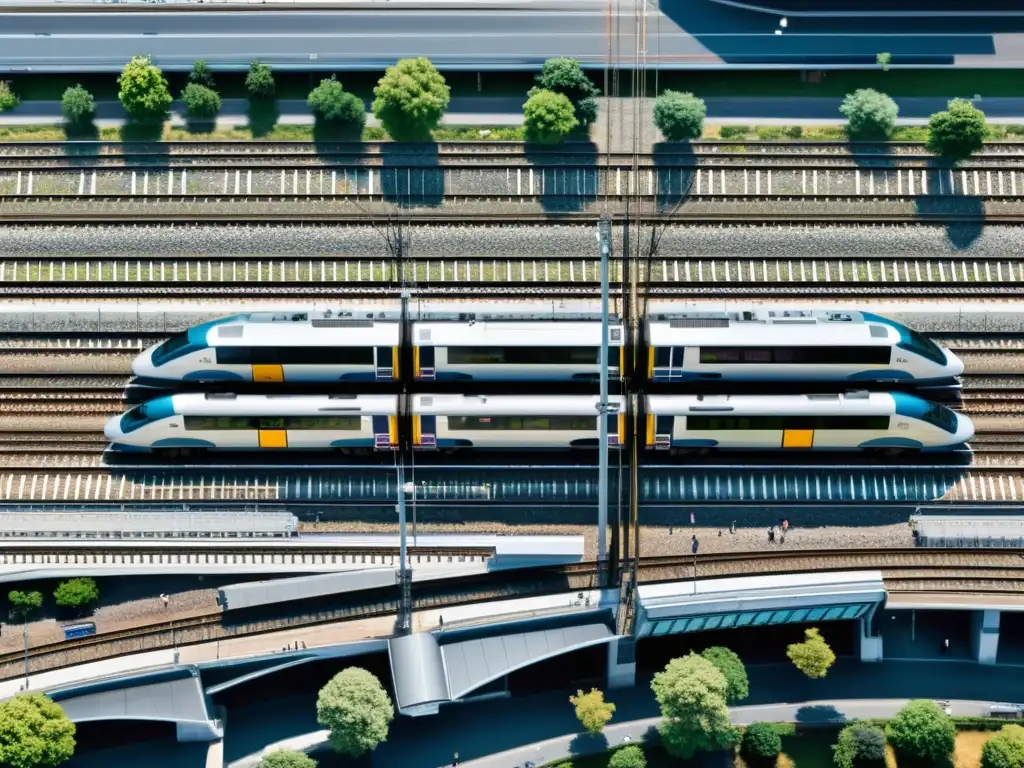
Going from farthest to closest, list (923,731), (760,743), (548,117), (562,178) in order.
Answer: (562,178)
(548,117)
(760,743)
(923,731)

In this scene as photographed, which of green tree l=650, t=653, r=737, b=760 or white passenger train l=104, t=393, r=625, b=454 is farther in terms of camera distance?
white passenger train l=104, t=393, r=625, b=454

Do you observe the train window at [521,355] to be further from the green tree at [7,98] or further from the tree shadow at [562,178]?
the green tree at [7,98]

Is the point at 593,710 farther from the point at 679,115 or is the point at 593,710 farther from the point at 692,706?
the point at 679,115

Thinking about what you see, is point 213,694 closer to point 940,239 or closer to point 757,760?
point 757,760

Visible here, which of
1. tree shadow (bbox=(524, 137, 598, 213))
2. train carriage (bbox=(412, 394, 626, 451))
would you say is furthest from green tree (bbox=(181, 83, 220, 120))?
train carriage (bbox=(412, 394, 626, 451))

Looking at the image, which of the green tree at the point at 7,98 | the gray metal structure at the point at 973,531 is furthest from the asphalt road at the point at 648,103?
the gray metal structure at the point at 973,531

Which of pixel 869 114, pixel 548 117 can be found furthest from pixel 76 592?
pixel 869 114

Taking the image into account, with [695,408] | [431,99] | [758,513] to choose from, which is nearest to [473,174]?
[431,99]

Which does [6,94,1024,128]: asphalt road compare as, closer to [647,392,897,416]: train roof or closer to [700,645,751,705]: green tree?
[647,392,897,416]: train roof
